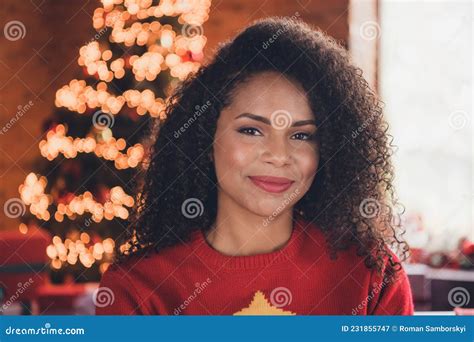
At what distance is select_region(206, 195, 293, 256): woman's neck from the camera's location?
57.3 inches

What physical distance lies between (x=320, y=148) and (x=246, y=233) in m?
0.25

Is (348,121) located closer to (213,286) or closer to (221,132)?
(221,132)

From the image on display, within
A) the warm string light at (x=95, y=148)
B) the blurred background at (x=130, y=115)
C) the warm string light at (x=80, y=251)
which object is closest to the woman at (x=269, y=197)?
the blurred background at (x=130, y=115)

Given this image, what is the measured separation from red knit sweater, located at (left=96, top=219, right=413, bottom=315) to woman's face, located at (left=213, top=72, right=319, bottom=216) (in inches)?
4.8

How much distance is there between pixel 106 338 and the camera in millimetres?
1439

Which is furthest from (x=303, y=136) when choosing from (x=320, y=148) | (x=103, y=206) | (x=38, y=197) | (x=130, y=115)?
(x=38, y=197)

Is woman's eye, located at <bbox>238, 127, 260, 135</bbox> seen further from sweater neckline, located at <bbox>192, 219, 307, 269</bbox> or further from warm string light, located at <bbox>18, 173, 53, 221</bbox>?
warm string light, located at <bbox>18, 173, 53, 221</bbox>

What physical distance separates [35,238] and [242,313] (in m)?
1.96

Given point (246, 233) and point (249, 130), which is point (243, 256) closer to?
point (246, 233)

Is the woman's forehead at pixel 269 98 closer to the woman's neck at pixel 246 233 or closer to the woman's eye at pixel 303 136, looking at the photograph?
the woman's eye at pixel 303 136

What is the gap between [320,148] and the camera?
4.82 ft

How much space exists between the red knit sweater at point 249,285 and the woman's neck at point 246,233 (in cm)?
3

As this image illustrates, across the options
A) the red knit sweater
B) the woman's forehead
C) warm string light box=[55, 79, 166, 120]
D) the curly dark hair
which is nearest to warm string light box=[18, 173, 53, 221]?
warm string light box=[55, 79, 166, 120]

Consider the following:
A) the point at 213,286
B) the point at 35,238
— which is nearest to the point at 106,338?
the point at 213,286
